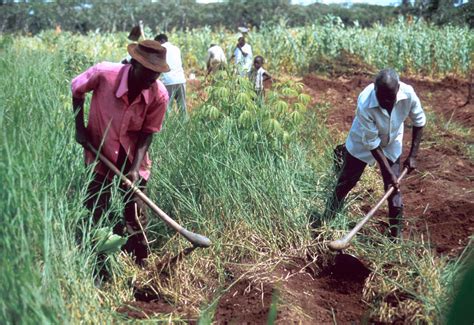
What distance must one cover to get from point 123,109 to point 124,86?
0.53 feet

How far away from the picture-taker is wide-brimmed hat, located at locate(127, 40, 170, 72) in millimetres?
3557

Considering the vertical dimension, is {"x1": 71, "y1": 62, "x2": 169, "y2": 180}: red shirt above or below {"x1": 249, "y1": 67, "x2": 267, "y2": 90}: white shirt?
above

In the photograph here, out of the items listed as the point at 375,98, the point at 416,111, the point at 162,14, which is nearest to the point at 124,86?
the point at 375,98

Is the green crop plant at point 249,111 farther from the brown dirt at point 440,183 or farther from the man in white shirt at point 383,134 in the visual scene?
the brown dirt at point 440,183

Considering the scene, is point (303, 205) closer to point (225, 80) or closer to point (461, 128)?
point (225, 80)

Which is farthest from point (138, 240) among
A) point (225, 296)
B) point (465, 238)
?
point (465, 238)

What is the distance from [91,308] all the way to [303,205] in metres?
2.41

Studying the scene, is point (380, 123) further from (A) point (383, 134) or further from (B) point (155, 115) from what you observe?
(B) point (155, 115)

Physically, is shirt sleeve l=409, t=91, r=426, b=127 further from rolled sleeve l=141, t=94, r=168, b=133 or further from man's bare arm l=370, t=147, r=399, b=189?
rolled sleeve l=141, t=94, r=168, b=133

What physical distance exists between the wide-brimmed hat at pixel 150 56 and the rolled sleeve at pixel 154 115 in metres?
0.32

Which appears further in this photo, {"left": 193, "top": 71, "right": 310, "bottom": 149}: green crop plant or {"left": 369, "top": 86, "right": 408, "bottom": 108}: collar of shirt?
{"left": 193, "top": 71, "right": 310, "bottom": 149}: green crop plant

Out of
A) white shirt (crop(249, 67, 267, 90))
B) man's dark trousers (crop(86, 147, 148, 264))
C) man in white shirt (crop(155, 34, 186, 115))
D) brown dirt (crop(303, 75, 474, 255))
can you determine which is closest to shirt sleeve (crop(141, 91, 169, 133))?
man's dark trousers (crop(86, 147, 148, 264))

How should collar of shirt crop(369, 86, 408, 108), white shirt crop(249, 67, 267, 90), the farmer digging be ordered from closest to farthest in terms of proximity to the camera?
the farmer digging → collar of shirt crop(369, 86, 408, 108) → white shirt crop(249, 67, 267, 90)

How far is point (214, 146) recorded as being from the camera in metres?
4.80
